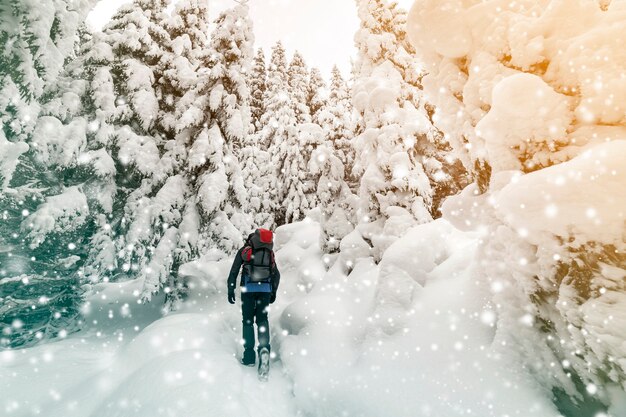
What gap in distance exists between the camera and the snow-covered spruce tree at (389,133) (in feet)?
33.7

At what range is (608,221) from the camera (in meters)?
2.70

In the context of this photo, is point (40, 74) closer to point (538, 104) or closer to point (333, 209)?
point (333, 209)

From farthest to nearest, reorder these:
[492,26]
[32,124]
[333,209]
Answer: [333,209], [32,124], [492,26]

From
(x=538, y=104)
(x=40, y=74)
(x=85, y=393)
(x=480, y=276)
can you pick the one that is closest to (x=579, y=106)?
(x=538, y=104)

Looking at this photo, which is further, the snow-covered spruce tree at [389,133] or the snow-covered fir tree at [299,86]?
A: the snow-covered fir tree at [299,86]

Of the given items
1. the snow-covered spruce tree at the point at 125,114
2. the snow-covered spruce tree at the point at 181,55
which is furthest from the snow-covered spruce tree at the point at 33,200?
the snow-covered spruce tree at the point at 181,55

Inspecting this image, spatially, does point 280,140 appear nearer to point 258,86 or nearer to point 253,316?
point 258,86

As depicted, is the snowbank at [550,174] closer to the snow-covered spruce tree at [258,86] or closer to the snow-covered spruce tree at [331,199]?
the snow-covered spruce tree at [331,199]

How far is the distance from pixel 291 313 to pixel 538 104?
5.81 metres

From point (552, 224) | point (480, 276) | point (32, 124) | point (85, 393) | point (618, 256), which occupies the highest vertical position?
point (32, 124)

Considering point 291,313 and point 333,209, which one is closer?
point 291,313

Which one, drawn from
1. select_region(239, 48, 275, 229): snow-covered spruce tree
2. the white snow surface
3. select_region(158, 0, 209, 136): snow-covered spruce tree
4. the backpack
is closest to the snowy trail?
the white snow surface

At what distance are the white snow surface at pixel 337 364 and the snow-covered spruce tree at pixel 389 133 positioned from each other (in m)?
2.55

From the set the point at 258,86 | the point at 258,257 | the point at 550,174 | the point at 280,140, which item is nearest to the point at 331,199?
the point at 258,257
